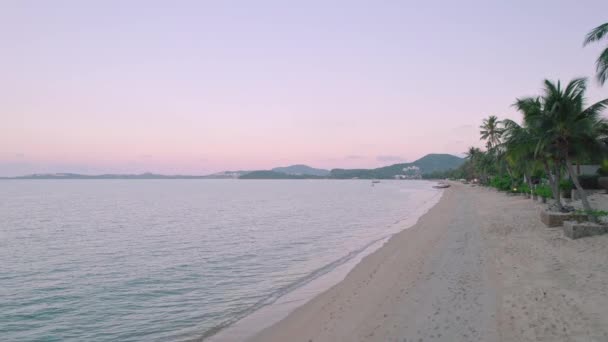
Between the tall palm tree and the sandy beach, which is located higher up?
the tall palm tree

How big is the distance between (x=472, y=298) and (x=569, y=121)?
12.7 metres

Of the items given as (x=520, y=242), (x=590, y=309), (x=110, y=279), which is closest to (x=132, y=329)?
(x=110, y=279)

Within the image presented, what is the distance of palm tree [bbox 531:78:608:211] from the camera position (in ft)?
60.7

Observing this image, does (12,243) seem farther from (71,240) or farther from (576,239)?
(576,239)

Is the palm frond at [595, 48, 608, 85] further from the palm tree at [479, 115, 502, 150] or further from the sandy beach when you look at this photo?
the palm tree at [479, 115, 502, 150]

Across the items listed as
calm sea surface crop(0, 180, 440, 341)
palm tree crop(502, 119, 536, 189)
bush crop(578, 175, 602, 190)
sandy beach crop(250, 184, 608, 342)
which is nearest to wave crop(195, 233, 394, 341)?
calm sea surface crop(0, 180, 440, 341)

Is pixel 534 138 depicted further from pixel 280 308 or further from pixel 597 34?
pixel 280 308

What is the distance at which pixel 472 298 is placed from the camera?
9.95 meters

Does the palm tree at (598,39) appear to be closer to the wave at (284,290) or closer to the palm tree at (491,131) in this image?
the wave at (284,290)

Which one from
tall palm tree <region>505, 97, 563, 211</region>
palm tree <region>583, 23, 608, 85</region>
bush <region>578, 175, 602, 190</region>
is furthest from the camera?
A: bush <region>578, 175, 602, 190</region>

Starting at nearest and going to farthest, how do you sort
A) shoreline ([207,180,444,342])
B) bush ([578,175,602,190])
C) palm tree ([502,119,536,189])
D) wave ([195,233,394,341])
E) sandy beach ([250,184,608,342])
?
1. sandy beach ([250,184,608,342])
2. shoreline ([207,180,444,342])
3. wave ([195,233,394,341])
4. palm tree ([502,119,536,189])
5. bush ([578,175,602,190])

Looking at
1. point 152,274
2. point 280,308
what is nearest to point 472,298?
point 280,308

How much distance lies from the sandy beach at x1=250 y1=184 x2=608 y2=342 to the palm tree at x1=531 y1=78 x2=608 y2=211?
4.84 meters

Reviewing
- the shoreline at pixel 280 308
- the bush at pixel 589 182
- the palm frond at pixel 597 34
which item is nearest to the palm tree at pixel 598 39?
the palm frond at pixel 597 34
